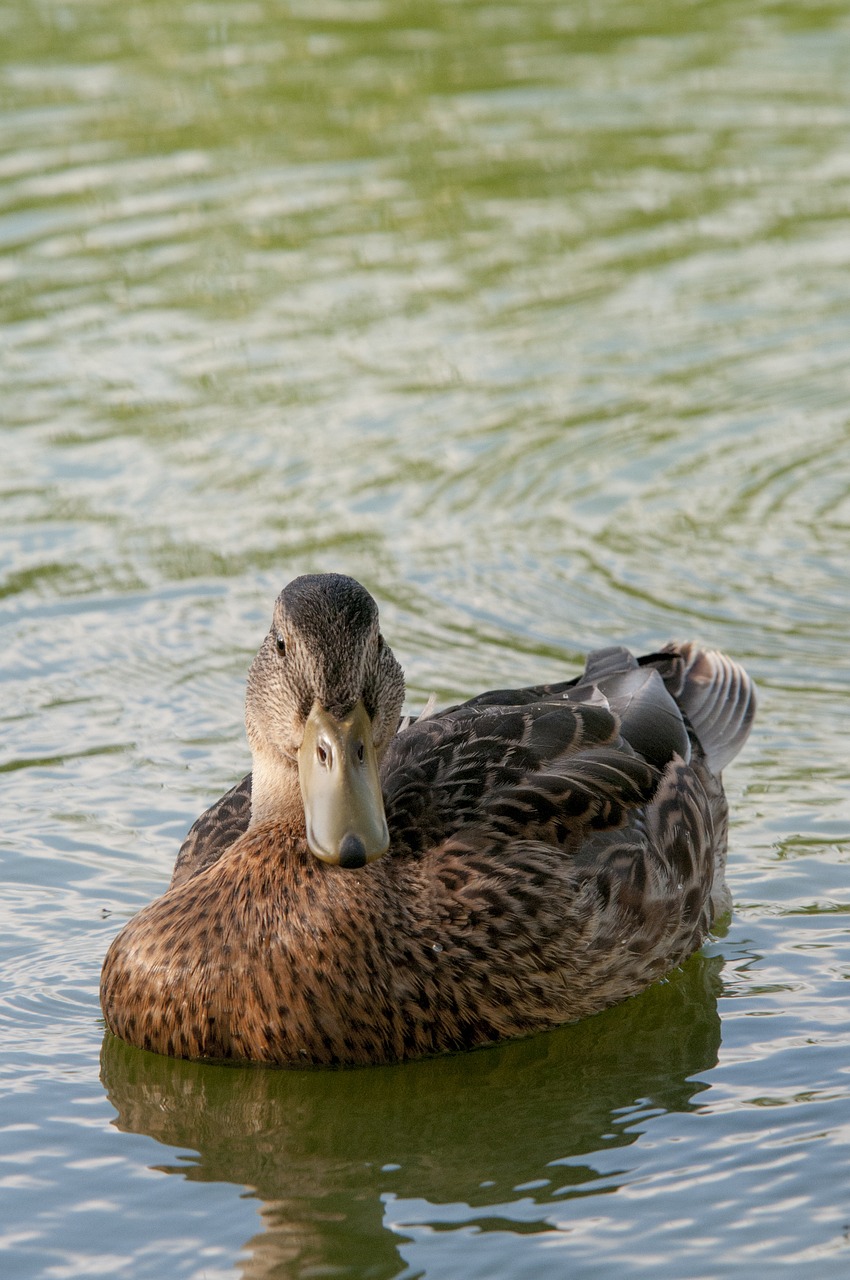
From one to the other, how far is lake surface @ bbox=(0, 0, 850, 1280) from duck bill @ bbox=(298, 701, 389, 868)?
0.77 meters

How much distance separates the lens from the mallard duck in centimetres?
654

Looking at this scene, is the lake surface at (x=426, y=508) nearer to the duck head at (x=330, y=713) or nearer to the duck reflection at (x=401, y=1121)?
the duck reflection at (x=401, y=1121)

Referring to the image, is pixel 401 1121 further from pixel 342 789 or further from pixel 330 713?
pixel 330 713


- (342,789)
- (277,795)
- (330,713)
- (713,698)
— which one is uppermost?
(330,713)

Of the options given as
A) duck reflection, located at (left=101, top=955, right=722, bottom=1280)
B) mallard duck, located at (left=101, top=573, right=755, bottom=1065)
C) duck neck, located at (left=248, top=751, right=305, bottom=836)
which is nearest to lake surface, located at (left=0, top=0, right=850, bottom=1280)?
duck reflection, located at (left=101, top=955, right=722, bottom=1280)

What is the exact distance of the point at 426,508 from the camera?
11.0 meters

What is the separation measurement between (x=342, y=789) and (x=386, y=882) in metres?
0.53

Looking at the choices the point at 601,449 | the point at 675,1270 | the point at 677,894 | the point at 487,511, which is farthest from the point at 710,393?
the point at 675,1270

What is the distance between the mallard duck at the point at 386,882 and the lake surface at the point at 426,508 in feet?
0.54

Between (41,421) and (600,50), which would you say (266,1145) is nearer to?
(41,421)

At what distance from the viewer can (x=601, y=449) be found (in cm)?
1160

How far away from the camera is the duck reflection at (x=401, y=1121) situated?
231 inches

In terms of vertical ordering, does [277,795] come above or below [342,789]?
below

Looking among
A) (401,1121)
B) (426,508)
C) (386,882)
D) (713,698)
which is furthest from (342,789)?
(426,508)
